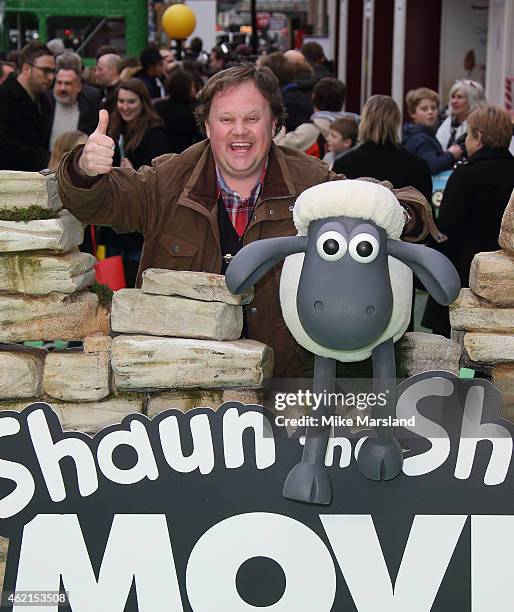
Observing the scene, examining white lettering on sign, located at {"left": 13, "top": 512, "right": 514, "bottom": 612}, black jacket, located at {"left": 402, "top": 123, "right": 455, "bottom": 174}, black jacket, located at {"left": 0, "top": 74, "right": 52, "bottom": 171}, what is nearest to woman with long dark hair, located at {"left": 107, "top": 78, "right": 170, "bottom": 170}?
black jacket, located at {"left": 0, "top": 74, "right": 52, "bottom": 171}

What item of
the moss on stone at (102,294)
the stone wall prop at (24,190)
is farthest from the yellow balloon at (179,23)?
the stone wall prop at (24,190)

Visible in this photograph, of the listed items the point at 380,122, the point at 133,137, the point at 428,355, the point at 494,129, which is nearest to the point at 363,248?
the point at 428,355

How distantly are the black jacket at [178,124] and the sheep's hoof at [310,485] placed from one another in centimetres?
571

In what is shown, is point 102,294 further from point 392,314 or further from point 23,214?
point 392,314

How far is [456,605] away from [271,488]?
442mm

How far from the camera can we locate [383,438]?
2.15 meters

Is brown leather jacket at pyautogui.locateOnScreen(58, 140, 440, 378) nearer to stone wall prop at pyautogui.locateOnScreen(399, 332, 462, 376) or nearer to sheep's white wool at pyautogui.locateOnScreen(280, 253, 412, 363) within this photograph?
stone wall prop at pyautogui.locateOnScreen(399, 332, 462, 376)

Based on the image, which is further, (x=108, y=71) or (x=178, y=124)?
(x=108, y=71)

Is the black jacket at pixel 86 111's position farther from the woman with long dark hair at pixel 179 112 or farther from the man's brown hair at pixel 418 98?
the man's brown hair at pixel 418 98

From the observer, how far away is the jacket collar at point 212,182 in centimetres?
275

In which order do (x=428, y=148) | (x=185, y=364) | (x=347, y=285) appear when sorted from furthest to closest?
(x=428, y=148) < (x=185, y=364) < (x=347, y=285)

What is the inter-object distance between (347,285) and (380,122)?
3.56 metres

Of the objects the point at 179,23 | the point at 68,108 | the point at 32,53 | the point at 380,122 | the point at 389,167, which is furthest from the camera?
the point at 179,23

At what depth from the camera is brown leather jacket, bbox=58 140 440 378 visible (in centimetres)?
270
